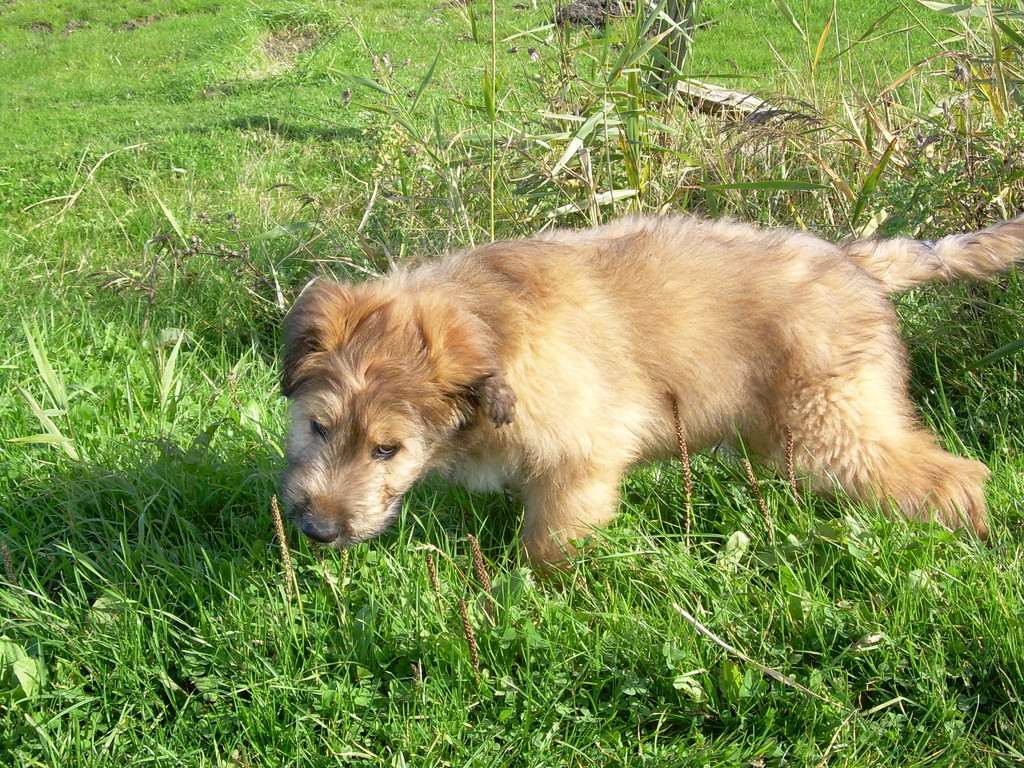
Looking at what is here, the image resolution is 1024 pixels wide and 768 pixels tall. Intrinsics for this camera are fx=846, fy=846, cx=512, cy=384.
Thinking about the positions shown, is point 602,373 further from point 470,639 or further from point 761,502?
point 470,639

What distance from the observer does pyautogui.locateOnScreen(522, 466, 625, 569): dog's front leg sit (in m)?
2.80

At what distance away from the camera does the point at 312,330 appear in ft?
8.88

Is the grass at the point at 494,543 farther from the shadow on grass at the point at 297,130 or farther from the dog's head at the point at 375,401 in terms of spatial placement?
the shadow on grass at the point at 297,130

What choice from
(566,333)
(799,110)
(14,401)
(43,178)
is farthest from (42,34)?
(566,333)

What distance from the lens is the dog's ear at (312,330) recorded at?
8.79ft

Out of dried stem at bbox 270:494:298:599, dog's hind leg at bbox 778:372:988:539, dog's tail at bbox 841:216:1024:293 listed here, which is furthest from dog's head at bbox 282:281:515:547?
dog's tail at bbox 841:216:1024:293

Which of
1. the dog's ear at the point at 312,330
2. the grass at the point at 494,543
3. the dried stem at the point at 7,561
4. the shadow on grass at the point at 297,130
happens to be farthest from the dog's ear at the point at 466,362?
the shadow on grass at the point at 297,130

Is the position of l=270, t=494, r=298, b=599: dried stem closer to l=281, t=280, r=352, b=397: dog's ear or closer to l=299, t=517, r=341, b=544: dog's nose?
l=299, t=517, r=341, b=544: dog's nose

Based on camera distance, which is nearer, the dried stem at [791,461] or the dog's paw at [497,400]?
the dog's paw at [497,400]

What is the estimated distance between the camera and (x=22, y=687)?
2414 mm

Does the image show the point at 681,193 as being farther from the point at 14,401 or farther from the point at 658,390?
the point at 14,401

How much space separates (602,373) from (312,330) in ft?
3.15

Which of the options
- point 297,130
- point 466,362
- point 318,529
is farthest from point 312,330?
point 297,130

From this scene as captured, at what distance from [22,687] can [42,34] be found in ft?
53.2
